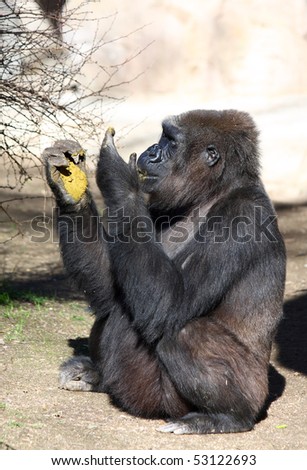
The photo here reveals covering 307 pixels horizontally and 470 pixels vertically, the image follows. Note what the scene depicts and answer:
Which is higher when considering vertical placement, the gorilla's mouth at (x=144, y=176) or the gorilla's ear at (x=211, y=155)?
the gorilla's ear at (x=211, y=155)

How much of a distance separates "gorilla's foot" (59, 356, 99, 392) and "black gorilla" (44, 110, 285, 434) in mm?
20

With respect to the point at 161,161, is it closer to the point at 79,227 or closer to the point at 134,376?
the point at 79,227

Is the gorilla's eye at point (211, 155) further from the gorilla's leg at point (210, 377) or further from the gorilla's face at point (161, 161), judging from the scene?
the gorilla's leg at point (210, 377)

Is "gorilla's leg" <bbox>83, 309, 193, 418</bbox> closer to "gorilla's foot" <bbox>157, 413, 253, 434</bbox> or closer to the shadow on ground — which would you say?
"gorilla's foot" <bbox>157, 413, 253, 434</bbox>

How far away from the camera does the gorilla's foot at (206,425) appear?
430cm

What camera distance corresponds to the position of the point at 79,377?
4.90 meters

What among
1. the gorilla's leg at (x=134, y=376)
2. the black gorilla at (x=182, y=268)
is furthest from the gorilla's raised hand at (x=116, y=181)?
the gorilla's leg at (x=134, y=376)

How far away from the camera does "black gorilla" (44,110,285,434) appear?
4316 millimetres

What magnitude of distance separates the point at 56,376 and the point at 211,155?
166 cm

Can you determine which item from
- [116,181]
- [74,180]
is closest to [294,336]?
[116,181]

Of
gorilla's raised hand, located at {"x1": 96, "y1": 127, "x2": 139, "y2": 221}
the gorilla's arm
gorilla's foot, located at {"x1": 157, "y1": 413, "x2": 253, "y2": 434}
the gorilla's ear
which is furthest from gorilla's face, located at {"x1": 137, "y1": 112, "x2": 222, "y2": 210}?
gorilla's foot, located at {"x1": 157, "y1": 413, "x2": 253, "y2": 434}

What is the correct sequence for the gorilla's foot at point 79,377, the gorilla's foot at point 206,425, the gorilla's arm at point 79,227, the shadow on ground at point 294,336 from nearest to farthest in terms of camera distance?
the gorilla's foot at point 206,425, the gorilla's arm at point 79,227, the gorilla's foot at point 79,377, the shadow on ground at point 294,336

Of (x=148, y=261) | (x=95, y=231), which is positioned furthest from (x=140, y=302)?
(x=95, y=231)

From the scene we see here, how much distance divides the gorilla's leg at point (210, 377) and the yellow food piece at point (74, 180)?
36.9 inches
